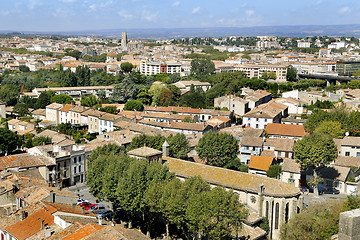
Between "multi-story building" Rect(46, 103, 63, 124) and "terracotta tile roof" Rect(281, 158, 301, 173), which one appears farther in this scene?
"multi-story building" Rect(46, 103, 63, 124)

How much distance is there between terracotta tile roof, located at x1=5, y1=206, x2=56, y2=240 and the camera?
879 inches

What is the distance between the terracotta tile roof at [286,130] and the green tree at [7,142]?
34.1 meters

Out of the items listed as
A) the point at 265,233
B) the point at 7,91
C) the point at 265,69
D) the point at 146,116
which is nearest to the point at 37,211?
→ the point at 265,233

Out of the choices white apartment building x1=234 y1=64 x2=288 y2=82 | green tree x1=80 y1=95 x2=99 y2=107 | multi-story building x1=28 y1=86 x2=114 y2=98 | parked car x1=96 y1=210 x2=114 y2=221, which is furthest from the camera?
white apartment building x1=234 y1=64 x2=288 y2=82

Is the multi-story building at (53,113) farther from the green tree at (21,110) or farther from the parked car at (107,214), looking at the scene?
the parked car at (107,214)

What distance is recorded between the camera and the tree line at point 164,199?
23.3 metres

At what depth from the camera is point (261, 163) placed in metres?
42.0

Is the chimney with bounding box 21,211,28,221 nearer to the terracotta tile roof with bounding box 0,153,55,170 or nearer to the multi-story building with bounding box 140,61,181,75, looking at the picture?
the terracotta tile roof with bounding box 0,153,55,170

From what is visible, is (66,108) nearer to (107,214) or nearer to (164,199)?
(107,214)

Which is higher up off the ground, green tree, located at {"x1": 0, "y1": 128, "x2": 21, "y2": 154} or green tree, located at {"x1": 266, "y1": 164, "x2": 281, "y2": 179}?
green tree, located at {"x1": 0, "y1": 128, "x2": 21, "y2": 154}

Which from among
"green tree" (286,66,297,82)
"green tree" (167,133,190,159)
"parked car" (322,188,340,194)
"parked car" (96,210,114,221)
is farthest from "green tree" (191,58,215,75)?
"parked car" (96,210,114,221)

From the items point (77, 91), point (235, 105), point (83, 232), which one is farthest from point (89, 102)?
point (83, 232)

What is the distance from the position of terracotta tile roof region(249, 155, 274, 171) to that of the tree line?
14642 mm

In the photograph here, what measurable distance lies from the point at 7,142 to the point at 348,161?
39.9 meters
